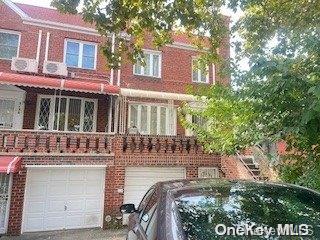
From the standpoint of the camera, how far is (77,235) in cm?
1194

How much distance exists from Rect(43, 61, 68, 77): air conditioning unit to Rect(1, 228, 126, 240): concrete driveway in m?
7.68

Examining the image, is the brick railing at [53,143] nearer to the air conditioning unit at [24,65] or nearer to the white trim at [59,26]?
the air conditioning unit at [24,65]

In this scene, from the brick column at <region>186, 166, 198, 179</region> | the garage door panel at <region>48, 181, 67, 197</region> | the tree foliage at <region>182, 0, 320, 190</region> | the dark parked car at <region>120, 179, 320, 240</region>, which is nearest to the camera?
the dark parked car at <region>120, 179, 320, 240</region>

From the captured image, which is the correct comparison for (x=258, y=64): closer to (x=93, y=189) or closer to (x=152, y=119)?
(x=93, y=189)

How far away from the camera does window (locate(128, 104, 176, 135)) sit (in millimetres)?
17812

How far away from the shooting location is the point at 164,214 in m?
2.99

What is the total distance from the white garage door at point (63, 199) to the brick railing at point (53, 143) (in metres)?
0.78

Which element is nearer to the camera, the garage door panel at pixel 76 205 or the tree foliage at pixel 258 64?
the tree foliage at pixel 258 64

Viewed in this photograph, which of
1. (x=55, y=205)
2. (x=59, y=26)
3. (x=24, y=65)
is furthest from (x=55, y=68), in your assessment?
(x=55, y=205)

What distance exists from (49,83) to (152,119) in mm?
6010

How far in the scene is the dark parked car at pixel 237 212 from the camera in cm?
268

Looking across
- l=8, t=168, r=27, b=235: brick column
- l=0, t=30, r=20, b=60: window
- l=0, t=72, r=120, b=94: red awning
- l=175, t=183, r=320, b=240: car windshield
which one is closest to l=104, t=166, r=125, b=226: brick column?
l=8, t=168, r=27, b=235: brick column

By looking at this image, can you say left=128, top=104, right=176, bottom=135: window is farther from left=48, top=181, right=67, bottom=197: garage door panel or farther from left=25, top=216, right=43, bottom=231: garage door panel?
left=25, top=216, right=43, bottom=231: garage door panel

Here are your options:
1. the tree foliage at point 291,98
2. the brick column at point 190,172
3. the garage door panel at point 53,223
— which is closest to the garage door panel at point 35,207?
the garage door panel at point 53,223
